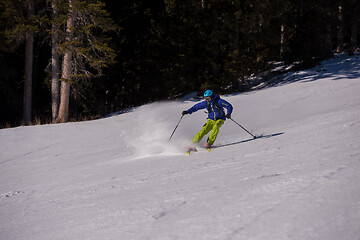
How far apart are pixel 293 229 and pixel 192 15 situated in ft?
58.3

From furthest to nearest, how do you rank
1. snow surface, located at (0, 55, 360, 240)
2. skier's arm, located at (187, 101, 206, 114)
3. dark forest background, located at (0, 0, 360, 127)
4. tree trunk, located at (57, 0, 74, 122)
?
1. dark forest background, located at (0, 0, 360, 127)
2. tree trunk, located at (57, 0, 74, 122)
3. skier's arm, located at (187, 101, 206, 114)
4. snow surface, located at (0, 55, 360, 240)

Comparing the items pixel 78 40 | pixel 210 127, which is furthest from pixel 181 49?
pixel 210 127

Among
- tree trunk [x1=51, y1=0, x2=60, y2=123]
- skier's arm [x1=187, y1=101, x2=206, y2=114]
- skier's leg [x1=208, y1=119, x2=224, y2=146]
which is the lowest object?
skier's leg [x1=208, y1=119, x2=224, y2=146]

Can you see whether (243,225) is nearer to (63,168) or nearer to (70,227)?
(70,227)

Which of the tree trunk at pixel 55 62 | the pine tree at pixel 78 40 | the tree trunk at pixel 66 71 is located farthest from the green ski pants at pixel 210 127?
the tree trunk at pixel 55 62

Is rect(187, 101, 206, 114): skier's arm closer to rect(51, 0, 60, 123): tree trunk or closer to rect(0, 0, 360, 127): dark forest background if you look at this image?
rect(0, 0, 360, 127): dark forest background

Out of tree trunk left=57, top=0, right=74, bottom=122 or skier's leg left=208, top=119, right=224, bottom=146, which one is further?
tree trunk left=57, top=0, right=74, bottom=122

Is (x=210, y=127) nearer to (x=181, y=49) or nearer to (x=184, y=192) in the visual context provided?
(x=184, y=192)

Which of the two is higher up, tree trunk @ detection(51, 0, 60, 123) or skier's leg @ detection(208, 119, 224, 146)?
tree trunk @ detection(51, 0, 60, 123)

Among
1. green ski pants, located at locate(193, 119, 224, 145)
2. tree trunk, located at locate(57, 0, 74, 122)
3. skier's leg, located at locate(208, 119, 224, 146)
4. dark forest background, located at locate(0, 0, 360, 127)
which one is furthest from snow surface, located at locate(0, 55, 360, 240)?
dark forest background, located at locate(0, 0, 360, 127)

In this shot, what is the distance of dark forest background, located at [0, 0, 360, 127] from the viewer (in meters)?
16.9

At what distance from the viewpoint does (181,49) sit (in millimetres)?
18281

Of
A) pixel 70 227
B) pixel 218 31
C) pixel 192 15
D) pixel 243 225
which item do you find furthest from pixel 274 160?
pixel 192 15

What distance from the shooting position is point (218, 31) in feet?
55.0
